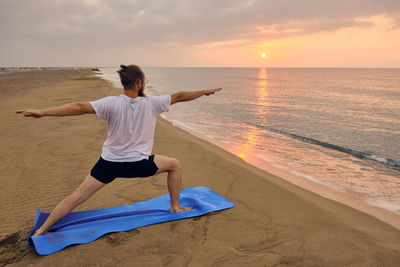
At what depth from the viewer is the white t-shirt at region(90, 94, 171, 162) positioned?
2.82 metres

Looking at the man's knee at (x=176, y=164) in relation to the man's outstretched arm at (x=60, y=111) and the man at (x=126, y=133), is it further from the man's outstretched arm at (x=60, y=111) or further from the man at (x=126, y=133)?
the man's outstretched arm at (x=60, y=111)

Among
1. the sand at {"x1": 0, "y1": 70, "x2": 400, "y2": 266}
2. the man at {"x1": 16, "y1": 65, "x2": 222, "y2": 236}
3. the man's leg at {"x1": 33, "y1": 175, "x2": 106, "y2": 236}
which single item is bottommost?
the sand at {"x1": 0, "y1": 70, "x2": 400, "y2": 266}

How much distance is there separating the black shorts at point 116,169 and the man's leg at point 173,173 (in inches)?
7.7

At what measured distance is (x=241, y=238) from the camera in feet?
10.5

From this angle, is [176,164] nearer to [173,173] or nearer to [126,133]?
[173,173]

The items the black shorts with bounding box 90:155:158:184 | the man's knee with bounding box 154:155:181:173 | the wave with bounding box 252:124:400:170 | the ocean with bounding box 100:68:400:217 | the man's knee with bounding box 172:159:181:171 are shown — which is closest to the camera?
the black shorts with bounding box 90:155:158:184

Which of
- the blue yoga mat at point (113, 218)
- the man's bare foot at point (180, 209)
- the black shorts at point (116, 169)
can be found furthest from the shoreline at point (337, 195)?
the black shorts at point (116, 169)

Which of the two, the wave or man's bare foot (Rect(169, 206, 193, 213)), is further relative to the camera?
the wave

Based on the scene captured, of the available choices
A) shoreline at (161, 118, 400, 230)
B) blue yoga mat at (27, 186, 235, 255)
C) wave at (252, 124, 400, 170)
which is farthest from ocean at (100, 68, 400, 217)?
blue yoga mat at (27, 186, 235, 255)

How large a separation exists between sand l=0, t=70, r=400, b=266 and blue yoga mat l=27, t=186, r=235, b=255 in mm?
96

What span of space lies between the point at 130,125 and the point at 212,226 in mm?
1745

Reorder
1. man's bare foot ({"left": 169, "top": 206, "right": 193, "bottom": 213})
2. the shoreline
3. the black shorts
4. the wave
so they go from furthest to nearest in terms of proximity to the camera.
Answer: the wave, the shoreline, man's bare foot ({"left": 169, "top": 206, "right": 193, "bottom": 213}), the black shorts

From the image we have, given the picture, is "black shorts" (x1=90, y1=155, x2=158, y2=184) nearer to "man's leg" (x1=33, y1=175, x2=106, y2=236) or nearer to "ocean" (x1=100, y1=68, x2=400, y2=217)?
"man's leg" (x1=33, y1=175, x2=106, y2=236)

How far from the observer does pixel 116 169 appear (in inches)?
118
